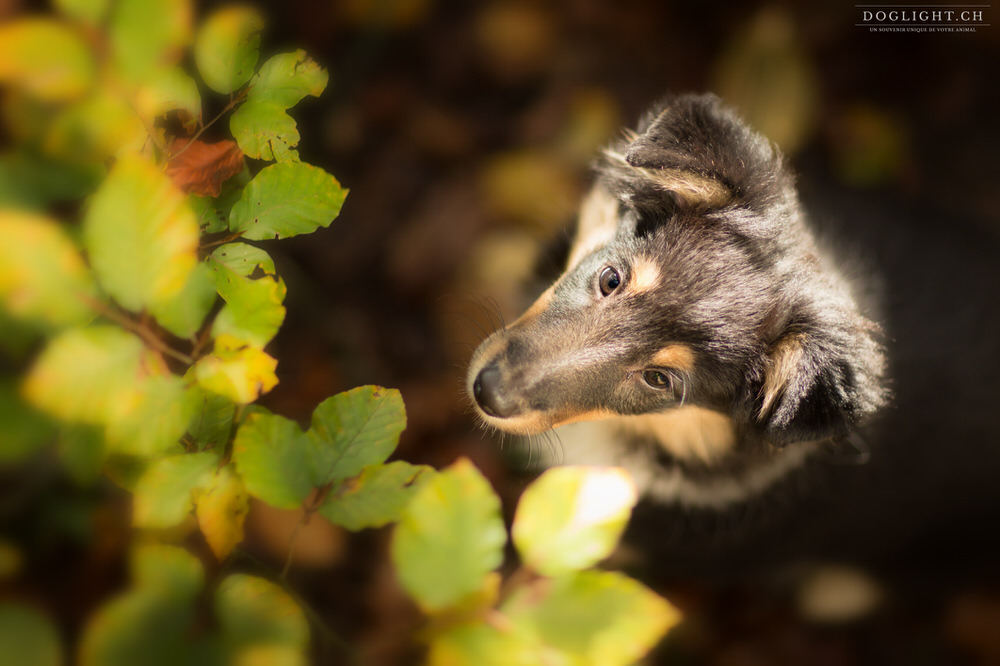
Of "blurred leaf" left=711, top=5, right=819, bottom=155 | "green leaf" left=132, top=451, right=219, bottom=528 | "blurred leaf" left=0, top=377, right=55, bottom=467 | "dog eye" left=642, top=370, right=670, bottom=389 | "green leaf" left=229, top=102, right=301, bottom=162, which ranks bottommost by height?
"green leaf" left=132, top=451, right=219, bottom=528

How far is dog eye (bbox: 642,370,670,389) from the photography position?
177 centimetres

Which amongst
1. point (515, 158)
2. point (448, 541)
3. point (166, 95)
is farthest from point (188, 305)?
point (515, 158)

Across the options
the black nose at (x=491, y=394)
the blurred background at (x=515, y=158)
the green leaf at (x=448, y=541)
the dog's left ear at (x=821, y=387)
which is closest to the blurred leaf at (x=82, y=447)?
the green leaf at (x=448, y=541)

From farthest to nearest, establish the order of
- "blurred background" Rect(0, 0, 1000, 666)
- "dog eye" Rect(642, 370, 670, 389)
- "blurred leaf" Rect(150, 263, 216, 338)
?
"blurred background" Rect(0, 0, 1000, 666), "dog eye" Rect(642, 370, 670, 389), "blurred leaf" Rect(150, 263, 216, 338)

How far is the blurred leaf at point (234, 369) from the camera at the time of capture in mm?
762

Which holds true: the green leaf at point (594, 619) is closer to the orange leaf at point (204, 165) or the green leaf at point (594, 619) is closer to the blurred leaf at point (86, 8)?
the orange leaf at point (204, 165)

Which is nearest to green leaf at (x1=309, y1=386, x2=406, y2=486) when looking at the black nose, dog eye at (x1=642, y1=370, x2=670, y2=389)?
the black nose

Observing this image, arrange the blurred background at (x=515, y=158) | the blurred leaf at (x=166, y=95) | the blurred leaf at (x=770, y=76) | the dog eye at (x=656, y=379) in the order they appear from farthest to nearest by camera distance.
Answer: the blurred leaf at (x=770, y=76) → the blurred background at (x=515, y=158) → the dog eye at (x=656, y=379) → the blurred leaf at (x=166, y=95)

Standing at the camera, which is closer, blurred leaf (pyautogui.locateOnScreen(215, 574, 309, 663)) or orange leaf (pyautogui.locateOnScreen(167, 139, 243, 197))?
blurred leaf (pyautogui.locateOnScreen(215, 574, 309, 663))

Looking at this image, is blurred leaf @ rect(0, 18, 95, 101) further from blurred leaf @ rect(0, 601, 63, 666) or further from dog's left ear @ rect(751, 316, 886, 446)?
dog's left ear @ rect(751, 316, 886, 446)

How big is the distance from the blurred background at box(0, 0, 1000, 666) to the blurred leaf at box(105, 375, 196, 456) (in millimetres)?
1567

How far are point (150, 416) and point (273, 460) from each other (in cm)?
15

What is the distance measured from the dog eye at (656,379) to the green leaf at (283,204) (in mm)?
1142

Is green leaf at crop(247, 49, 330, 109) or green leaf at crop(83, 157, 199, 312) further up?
green leaf at crop(247, 49, 330, 109)
